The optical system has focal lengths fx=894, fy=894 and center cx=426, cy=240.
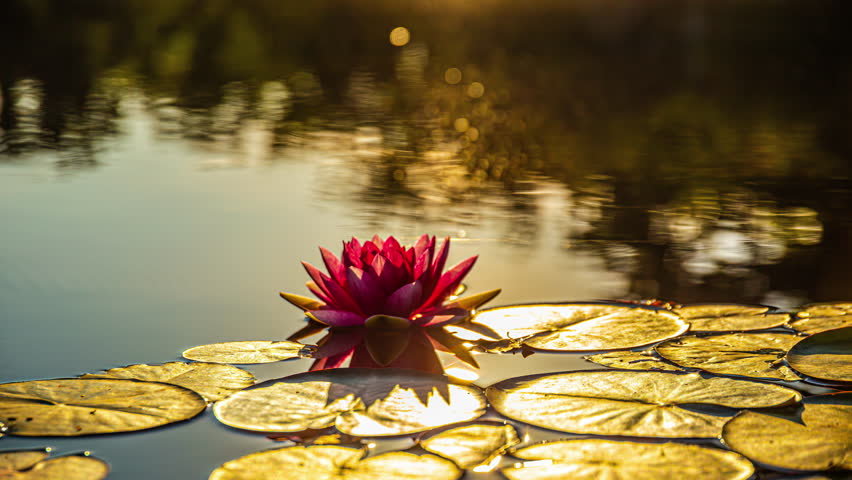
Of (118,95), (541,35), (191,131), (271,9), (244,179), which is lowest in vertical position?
(244,179)

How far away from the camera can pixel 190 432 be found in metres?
1.54

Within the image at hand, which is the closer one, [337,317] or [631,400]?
[631,400]

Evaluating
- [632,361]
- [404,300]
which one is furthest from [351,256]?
[632,361]

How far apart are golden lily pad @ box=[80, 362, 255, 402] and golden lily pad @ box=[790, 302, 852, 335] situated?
50.4 inches

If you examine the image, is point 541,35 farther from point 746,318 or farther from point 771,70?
point 746,318

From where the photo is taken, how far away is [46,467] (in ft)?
4.52

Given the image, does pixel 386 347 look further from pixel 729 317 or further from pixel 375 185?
pixel 375 185

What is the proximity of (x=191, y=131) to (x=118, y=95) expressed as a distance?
220cm

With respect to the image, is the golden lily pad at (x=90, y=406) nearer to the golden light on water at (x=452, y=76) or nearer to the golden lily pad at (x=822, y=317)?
the golden lily pad at (x=822, y=317)

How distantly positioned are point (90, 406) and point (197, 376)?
8.9 inches

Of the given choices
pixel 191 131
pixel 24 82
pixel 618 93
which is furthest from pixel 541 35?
pixel 191 131

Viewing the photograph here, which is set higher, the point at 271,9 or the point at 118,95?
the point at 271,9

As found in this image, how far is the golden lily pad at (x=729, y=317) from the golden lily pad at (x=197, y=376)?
1051 millimetres

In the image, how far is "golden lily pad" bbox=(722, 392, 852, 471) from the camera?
4.60ft
